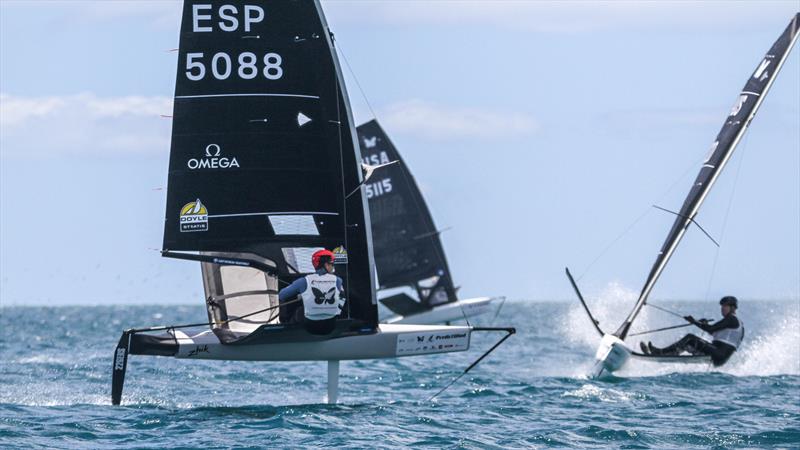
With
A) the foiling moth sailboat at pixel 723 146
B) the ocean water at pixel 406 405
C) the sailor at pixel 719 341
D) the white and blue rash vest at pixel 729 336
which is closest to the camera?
the ocean water at pixel 406 405

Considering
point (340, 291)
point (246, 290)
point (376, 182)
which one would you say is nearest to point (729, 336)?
point (246, 290)

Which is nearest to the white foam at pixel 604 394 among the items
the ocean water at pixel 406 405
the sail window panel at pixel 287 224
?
the ocean water at pixel 406 405

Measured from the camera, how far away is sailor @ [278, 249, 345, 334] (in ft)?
51.8

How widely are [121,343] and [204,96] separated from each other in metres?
2.98

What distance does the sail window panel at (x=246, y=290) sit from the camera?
17953mm

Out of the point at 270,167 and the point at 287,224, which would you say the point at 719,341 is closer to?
the point at 287,224

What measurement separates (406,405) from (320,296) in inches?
83.6

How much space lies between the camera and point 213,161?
54.3ft

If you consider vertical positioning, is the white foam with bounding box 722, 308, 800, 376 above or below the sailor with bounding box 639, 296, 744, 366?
below

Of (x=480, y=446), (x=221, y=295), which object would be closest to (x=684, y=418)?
(x=480, y=446)

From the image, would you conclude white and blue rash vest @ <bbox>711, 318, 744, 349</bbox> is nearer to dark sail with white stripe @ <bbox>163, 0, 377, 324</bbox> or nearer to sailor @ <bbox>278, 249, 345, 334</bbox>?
dark sail with white stripe @ <bbox>163, 0, 377, 324</bbox>

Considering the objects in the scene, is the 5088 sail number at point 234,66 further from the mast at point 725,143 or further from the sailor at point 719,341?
the sailor at point 719,341

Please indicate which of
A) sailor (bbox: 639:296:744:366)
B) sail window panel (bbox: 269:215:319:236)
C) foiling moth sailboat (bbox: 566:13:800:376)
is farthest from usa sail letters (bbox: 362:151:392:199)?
sail window panel (bbox: 269:215:319:236)

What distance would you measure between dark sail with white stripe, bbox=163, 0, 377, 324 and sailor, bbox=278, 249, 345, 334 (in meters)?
0.84
